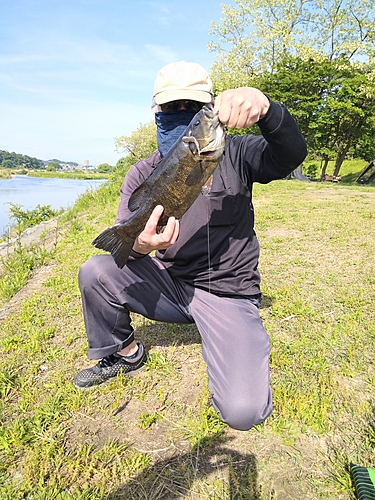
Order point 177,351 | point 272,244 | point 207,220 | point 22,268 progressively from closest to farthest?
point 207,220
point 177,351
point 22,268
point 272,244

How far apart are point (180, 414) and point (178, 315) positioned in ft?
2.57

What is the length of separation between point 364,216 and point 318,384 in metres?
8.18

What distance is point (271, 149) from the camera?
8.52 ft

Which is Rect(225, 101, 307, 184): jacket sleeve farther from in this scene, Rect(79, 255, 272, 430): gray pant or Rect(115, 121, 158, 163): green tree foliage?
Answer: Rect(115, 121, 158, 163): green tree foliage

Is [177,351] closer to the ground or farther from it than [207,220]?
closer to the ground

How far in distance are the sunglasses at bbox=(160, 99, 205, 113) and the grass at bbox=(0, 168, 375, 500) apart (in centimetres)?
221

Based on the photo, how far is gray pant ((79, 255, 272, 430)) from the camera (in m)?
2.54

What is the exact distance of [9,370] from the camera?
3.31 m

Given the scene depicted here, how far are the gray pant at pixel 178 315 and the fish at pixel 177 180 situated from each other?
0.42 m

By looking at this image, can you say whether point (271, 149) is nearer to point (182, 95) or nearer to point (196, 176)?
point (196, 176)

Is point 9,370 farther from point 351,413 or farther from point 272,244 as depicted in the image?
point 272,244

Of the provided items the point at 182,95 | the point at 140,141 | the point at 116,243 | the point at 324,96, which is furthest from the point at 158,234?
the point at 140,141

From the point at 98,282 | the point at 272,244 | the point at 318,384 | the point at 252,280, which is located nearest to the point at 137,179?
the point at 98,282

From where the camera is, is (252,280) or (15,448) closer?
(15,448)
